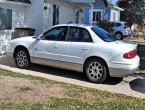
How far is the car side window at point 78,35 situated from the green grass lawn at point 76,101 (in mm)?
1680

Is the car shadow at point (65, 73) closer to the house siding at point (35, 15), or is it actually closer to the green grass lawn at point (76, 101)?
the green grass lawn at point (76, 101)

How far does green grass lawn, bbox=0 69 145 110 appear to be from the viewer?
276 inches

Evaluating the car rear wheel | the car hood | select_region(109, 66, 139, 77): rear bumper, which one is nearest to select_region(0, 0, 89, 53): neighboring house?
the car hood

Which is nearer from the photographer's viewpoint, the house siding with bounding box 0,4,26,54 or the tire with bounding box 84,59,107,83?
the tire with bounding box 84,59,107,83

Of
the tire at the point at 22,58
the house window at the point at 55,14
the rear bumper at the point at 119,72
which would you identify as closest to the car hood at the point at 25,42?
the tire at the point at 22,58

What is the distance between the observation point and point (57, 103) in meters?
7.29

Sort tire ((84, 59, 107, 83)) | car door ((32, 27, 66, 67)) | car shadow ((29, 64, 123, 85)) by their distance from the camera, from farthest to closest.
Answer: car door ((32, 27, 66, 67))
car shadow ((29, 64, 123, 85))
tire ((84, 59, 107, 83))

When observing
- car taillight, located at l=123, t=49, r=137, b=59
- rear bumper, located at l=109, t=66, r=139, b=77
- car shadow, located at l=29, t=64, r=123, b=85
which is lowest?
car shadow, located at l=29, t=64, r=123, b=85

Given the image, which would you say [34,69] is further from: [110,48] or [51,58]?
[110,48]

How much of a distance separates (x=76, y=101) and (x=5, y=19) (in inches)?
333

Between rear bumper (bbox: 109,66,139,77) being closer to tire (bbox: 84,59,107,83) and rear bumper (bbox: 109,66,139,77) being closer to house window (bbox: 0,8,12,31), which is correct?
tire (bbox: 84,59,107,83)

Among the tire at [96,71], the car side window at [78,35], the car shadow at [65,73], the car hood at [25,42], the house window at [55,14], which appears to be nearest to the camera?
the tire at [96,71]

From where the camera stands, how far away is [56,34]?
35.6ft

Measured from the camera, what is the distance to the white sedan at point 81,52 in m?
9.58
